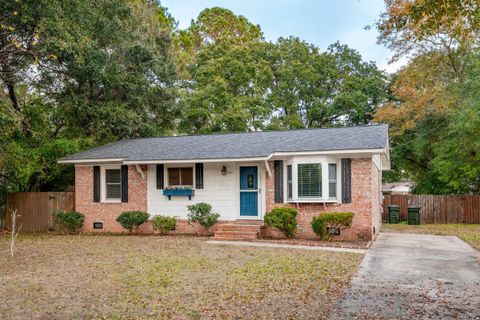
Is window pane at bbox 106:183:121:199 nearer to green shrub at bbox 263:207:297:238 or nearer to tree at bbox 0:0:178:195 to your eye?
tree at bbox 0:0:178:195

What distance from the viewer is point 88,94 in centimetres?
1872

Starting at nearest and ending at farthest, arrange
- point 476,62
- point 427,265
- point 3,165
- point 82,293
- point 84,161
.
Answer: point 82,293
point 427,265
point 3,165
point 84,161
point 476,62

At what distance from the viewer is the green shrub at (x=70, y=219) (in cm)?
1585

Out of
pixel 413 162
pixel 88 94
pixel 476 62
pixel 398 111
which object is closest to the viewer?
pixel 88 94

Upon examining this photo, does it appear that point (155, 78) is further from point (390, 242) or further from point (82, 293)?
point (82, 293)

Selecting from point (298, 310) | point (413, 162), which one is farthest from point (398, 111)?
point (298, 310)

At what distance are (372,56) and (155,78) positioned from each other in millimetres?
17030

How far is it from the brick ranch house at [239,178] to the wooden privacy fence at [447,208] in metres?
9.08

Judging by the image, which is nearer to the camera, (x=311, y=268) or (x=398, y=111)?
(x=311, y=268)

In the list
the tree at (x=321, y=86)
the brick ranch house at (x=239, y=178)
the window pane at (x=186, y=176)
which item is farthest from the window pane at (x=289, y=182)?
the tree at (x=321, y=86)

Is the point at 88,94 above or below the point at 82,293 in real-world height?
above

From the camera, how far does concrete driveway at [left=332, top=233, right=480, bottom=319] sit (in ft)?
18.8

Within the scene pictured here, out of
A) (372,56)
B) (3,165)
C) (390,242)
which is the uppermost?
(372,56)

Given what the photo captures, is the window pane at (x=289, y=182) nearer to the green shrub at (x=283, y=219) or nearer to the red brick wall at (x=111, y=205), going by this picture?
the green shrub at (x=283, y=219)
